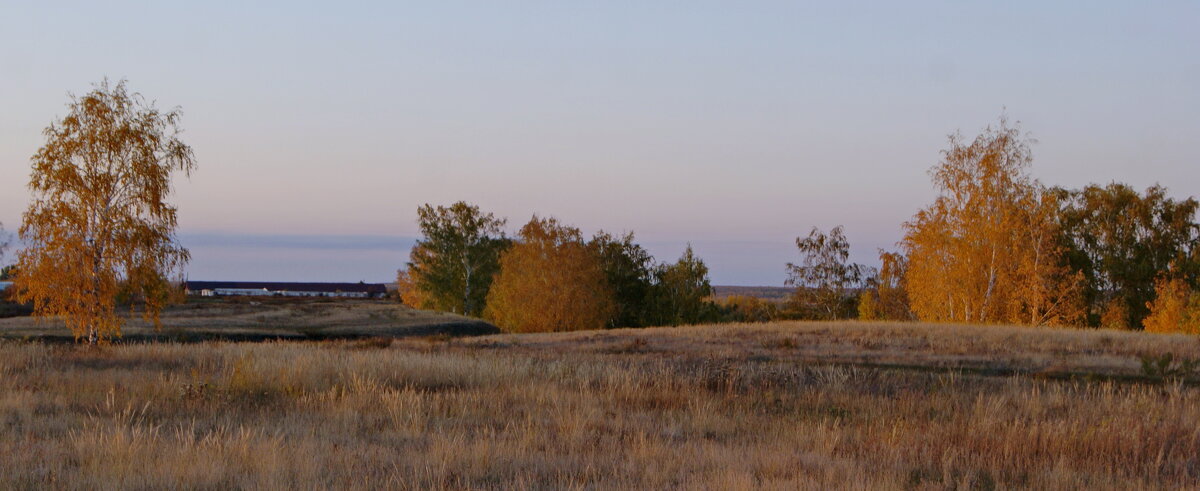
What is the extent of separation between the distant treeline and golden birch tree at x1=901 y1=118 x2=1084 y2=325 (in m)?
0.06

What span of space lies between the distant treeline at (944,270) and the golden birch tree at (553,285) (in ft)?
0.30

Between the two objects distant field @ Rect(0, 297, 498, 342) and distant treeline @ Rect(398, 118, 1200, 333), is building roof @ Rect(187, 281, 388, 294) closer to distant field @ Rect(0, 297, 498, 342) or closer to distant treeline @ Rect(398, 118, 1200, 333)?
distant treeline @ Rect(398, 118, 1200, 333)

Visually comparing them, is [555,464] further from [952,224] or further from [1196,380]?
[952,224]

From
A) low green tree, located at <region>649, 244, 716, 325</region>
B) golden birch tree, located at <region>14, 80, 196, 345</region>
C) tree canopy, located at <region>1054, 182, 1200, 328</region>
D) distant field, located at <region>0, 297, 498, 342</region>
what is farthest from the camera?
low green tree, located at <region>649, 244, 716, 325</region>

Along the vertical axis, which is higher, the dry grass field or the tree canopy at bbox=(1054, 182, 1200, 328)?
the tree canopy at bbox=(1054, 182, 1200, 328)

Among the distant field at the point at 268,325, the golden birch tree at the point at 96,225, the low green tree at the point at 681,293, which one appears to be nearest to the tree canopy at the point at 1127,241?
the low green tree at the point at 681,293

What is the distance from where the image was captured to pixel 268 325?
148 feet

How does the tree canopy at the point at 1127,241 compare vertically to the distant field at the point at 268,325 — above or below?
above

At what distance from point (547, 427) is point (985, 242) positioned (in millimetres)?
35145

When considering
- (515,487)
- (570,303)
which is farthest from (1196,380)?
(570,303)

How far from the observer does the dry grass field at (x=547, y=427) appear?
20.9 feet

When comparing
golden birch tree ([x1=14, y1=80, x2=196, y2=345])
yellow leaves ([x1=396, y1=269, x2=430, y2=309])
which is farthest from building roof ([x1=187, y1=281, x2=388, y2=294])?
golden birch tree ([x1=14, y1=80, x2=196, y2=345])

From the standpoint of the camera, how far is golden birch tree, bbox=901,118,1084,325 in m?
38.9

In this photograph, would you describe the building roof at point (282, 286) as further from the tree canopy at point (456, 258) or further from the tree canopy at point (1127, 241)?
the tree canopy at point (1127, 241)
